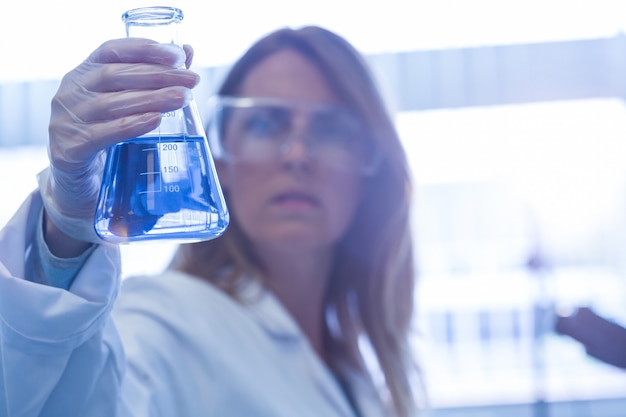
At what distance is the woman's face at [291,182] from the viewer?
58.2 inches

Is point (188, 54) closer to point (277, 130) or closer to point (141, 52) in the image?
point (141, 52)

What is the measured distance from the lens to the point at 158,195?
700 mm

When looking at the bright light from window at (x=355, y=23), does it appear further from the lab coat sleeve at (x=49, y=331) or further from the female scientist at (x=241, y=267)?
the lab coat sleeve at (x=49, y=331)

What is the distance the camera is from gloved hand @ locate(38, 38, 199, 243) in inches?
27.2

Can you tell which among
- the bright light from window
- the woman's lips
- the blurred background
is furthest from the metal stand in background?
the woman's lips

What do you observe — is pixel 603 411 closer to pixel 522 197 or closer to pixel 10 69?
pixel 522 197

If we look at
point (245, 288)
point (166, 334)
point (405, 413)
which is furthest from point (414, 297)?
point (166, 334)

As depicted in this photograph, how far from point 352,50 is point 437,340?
73.2 inches

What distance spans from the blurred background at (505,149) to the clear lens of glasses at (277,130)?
1.08m

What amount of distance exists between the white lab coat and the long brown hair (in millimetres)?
118

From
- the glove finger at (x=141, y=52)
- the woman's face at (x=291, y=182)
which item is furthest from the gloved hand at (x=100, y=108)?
the woman's face at (x=291, y=182)

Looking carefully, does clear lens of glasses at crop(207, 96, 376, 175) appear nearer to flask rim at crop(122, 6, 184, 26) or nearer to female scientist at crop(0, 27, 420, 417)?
female scientist at crop(0, 27, 420, 417)

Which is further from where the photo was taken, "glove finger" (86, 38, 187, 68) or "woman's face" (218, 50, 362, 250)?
"woman's face" (218, 50, 362, 250)

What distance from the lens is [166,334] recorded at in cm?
120
